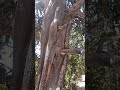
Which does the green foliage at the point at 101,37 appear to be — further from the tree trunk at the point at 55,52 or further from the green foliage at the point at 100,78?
the tree trunk at the point at 55,52

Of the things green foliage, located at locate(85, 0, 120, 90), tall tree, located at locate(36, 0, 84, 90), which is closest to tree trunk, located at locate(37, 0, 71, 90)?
tall tree, located at locate(36, 0, 84, 90)

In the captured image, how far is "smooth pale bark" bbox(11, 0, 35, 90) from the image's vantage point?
4.76 ft

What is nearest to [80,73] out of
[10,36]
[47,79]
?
[47,79]

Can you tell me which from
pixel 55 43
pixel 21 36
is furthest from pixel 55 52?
pixel 21 36

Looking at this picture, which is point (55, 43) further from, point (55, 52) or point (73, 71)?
point (73, 71)

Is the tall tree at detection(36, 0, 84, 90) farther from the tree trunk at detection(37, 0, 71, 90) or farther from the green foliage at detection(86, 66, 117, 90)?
the green foliage at detection(86, 66, 117, 90)

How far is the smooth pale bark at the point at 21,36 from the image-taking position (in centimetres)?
145

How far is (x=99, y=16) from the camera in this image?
1.41 meters

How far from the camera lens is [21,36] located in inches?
57.6

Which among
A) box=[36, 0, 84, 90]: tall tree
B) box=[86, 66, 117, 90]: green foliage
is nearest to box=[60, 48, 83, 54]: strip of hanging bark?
box=[36, 0, 84, 90]: tall tree

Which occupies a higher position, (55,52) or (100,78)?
(55,52)

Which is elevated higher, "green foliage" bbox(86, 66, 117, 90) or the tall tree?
the tall tree

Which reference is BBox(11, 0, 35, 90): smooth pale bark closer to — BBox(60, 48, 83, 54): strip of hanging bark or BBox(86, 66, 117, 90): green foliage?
BBox(60, 48, 83, 54): strip of hanging bark

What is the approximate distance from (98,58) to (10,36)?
0.50 metres
